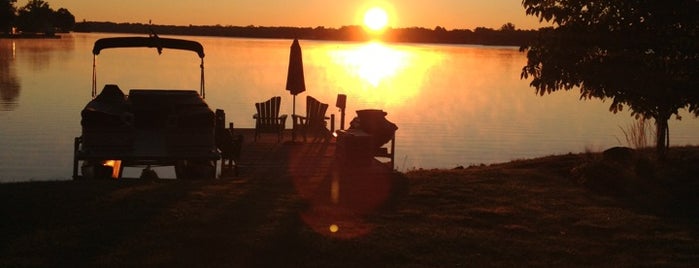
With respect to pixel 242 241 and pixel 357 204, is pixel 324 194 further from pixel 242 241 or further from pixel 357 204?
pixel 242 241

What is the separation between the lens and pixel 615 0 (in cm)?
1317

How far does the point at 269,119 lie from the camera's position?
20.1m

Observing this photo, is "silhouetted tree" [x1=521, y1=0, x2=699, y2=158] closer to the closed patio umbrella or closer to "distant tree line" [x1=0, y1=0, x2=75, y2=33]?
the closed patio umbrella

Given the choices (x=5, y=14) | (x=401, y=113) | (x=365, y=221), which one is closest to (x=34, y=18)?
(x=5, y=14)

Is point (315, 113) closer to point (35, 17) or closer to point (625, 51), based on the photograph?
point (625, 51)

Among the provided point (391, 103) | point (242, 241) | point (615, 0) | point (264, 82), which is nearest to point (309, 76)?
point (264, 82)

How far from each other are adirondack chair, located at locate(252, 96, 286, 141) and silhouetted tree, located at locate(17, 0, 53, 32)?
167996 millimetres

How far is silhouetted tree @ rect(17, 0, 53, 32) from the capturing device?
177 m

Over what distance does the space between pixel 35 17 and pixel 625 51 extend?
7147 inches

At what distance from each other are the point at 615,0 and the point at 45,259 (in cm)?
945

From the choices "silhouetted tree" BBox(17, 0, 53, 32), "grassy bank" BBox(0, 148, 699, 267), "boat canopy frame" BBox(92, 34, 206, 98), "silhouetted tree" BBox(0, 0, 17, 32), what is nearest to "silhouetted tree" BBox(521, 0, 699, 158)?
"grassy bank" BBox(0, 148, 699, 267)

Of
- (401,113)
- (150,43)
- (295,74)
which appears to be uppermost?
(150,43)

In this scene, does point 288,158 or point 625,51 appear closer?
point 625,51

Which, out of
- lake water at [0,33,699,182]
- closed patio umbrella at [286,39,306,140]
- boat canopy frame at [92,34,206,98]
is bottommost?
lake water at [0,33,699,182]
